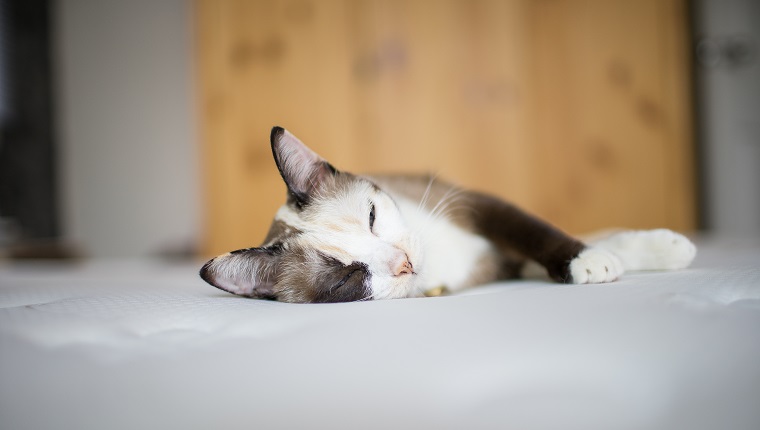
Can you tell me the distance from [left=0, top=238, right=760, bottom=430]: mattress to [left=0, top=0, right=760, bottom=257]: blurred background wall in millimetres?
2321

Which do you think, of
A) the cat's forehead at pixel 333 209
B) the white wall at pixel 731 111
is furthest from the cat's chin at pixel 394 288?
the white wall at pixel 731 111

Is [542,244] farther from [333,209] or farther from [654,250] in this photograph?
[333,209]

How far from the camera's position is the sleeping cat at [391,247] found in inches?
32.0

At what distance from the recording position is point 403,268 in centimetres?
84

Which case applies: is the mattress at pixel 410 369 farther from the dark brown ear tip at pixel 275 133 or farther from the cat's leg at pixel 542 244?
the dark brown ear tip at pixel 275 133

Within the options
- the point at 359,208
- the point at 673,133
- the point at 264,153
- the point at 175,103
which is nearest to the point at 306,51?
the point at 264,153

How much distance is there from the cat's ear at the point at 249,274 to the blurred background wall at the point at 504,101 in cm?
202

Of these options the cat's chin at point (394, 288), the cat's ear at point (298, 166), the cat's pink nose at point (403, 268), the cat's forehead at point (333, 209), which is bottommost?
the cat's chin at point (394, 288)

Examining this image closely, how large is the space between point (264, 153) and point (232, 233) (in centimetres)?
54

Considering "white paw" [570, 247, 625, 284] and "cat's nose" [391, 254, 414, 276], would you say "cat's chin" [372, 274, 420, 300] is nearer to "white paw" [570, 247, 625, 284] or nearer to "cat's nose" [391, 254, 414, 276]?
"cat's nose" [391, 254, 414, 276]

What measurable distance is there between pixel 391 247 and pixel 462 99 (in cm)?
220

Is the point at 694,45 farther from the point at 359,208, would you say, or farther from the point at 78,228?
the point at 78,228

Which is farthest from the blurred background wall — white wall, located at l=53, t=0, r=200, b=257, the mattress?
the mattress

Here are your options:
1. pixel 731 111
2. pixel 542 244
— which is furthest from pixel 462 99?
pixel 542 244
